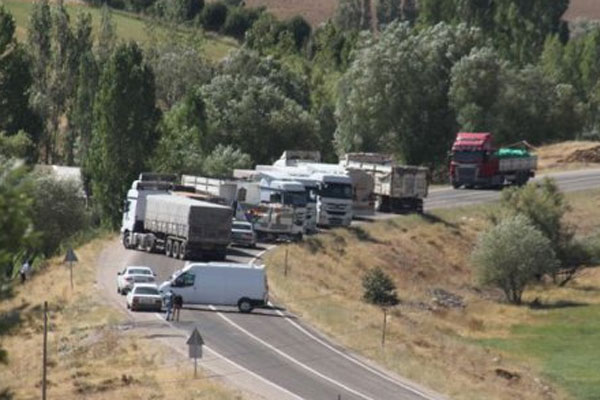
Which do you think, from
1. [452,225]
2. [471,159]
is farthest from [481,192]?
[452,225]

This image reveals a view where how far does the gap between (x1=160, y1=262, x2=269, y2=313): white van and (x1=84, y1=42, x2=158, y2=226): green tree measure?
87.3 feet

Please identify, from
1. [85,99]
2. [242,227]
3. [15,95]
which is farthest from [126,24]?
[242,227]

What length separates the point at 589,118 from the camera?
5133 inches

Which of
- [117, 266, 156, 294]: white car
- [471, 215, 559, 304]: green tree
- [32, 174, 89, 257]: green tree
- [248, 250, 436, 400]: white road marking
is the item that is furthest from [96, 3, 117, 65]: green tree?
[248, 250, 436, 400]: white road marking

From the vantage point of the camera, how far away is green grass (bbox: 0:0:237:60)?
158500 mm

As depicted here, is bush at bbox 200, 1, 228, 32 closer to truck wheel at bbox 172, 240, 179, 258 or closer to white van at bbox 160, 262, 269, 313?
truck wheel at bbox 172, 240, 179, 258

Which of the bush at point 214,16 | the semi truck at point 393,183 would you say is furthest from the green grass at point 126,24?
the semi truck at point 393,183

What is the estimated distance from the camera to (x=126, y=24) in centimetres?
17000

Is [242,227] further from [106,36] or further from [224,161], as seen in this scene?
[106,36]

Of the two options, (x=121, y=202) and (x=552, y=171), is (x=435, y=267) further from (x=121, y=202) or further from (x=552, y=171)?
(x=552, y=171)

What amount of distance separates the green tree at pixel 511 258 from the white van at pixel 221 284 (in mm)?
26498

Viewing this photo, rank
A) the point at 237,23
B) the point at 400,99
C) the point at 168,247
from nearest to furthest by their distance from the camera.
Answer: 1. the point at 168,247
2. the point at 400,99
3. the point at 237,23

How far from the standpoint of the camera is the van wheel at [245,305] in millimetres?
53906

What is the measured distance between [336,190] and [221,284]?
2370cm
